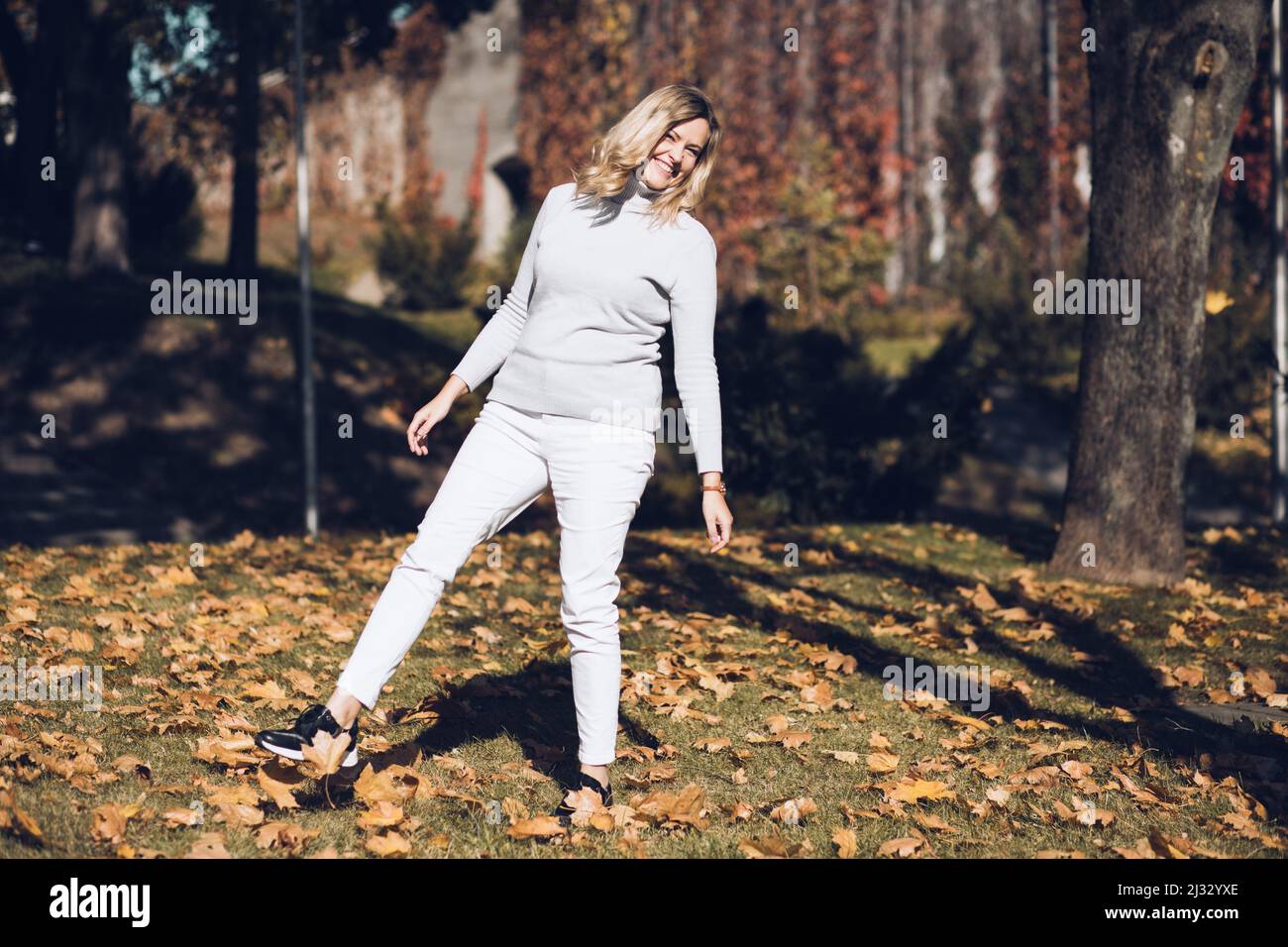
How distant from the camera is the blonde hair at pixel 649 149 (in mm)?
3896

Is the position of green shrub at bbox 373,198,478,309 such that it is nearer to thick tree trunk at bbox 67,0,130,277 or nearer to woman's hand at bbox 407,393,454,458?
thick tree trunk at bbox 67,0,130,277

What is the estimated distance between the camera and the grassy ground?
162 inches

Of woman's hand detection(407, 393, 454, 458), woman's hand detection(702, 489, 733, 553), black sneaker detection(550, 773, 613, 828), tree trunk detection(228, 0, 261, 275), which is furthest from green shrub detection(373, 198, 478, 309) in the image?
woman's hand detection(702, 489, 733, 553)

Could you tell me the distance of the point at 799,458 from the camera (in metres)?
11.8

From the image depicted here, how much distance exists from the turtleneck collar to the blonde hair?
29 millimetres

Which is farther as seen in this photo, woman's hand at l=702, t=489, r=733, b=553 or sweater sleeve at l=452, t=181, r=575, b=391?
sweater sleeve at l=452, t=181, r=575, b=391

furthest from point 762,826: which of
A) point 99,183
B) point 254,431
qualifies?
point 99,183

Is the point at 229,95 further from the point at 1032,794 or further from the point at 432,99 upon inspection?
the point at 1032,794

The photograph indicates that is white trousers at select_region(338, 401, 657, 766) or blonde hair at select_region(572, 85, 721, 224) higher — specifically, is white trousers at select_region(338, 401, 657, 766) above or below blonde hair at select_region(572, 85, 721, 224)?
below

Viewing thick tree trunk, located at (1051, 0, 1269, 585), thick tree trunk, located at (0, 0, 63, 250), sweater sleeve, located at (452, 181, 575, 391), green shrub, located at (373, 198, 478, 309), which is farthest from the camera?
green shrub, located at (373, 198, 478, 309)

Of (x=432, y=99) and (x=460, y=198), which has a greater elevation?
(x=432, y=99)

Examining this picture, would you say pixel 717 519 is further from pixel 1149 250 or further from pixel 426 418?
pixel 1149 250

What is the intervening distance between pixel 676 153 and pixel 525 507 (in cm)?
113
